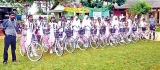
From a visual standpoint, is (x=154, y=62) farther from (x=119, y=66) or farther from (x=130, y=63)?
(x=119, y=66)

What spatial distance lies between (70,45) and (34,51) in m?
2.27

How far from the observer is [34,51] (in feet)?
31.2

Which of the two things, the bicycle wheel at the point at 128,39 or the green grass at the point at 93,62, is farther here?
the bicycle wheel at the point at 128,39

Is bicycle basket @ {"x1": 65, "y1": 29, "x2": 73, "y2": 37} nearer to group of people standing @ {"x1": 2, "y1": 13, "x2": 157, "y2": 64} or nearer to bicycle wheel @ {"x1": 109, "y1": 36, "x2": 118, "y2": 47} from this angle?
group of people standing @ {"x1": 2, "y1": 13, "x2": 157, "y2": 64}

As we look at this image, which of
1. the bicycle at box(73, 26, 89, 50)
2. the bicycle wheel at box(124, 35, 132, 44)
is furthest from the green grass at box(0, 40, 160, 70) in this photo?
the bicycle wheel at box(124, 35, 132, 44)

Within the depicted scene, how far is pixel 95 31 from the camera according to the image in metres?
13.0

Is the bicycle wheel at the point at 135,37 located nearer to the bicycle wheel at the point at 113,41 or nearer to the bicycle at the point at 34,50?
the bicycle wheel at the point at 113,41

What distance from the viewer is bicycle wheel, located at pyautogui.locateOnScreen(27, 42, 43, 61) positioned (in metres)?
9.48

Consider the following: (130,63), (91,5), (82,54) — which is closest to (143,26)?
(82,54)

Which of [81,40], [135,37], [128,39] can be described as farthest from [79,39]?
[135,37]

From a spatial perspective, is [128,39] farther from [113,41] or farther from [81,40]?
[81,40]

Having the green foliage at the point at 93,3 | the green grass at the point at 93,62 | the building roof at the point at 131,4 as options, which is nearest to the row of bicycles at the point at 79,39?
the green grass at the point at 93,62

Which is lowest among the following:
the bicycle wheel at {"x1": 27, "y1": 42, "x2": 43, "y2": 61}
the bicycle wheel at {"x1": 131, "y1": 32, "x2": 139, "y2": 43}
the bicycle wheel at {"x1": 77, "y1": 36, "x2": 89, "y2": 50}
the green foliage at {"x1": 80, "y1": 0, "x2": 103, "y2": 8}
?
the green foliage at {"x1": 80, "y1": 0, "x2": 103, "y2": 8}

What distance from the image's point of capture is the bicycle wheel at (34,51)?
9.48 meters
